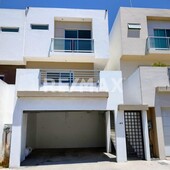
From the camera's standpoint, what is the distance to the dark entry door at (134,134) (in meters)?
11.8

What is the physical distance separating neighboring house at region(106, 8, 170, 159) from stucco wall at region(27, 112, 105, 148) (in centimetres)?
459

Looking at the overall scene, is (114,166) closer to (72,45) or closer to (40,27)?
(72,45)

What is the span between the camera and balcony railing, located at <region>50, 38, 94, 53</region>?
618 inches

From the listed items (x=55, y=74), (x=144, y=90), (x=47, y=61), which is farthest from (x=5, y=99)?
(x=144, y=90)

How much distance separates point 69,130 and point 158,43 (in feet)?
35.3

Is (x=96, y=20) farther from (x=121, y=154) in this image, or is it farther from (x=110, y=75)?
(x=121, y=154)

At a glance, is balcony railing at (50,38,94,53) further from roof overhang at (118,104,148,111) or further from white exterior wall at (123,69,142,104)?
roof overhang at (118,104,148,111)

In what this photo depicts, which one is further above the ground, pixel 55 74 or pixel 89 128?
pixel 55 74

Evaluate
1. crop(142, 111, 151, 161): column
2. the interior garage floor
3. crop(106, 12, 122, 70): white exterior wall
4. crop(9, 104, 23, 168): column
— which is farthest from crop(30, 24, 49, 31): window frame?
crop(142, 111, 151, 161): column

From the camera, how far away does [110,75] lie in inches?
455

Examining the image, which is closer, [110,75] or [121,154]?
[121,154]

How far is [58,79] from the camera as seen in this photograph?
13.2 metres

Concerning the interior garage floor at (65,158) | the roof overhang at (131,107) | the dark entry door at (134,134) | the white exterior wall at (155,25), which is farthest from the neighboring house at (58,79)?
the white exterior wall at (155,25)

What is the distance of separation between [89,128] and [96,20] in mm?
9397
